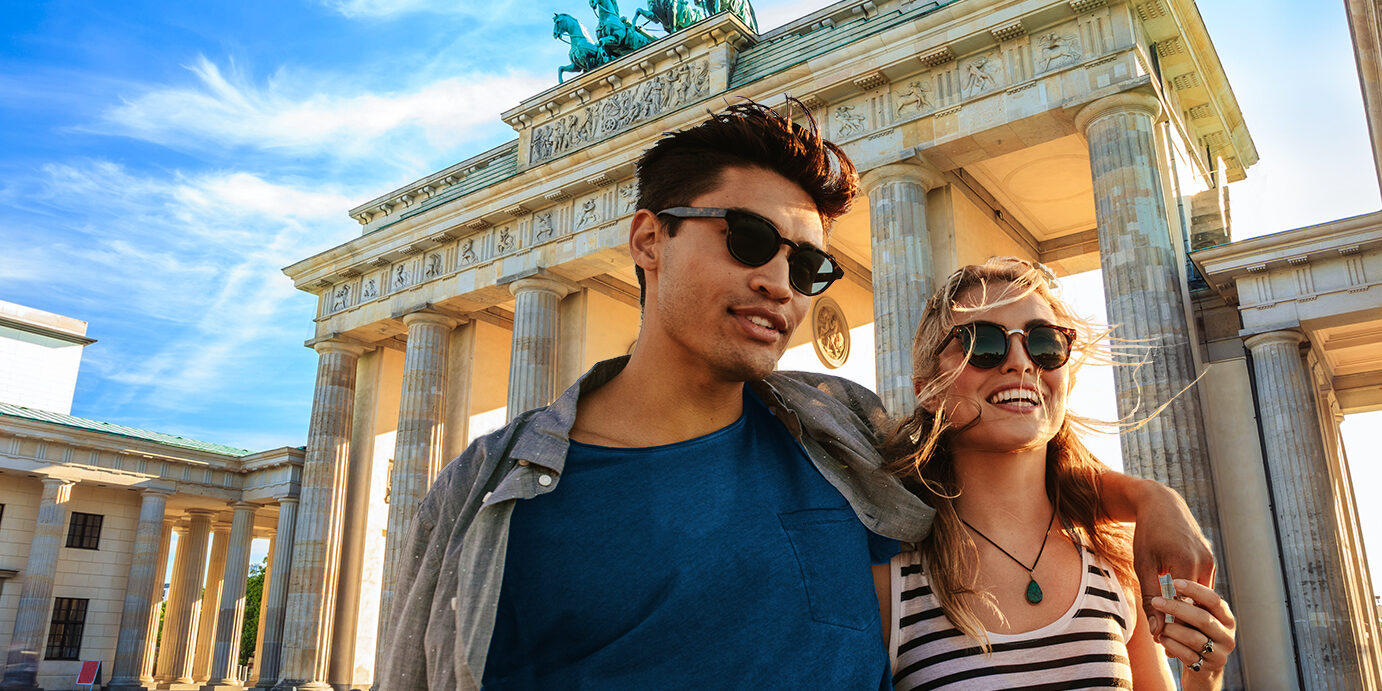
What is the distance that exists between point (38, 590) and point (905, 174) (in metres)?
27.9

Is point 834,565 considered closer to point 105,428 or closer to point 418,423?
point 418,423

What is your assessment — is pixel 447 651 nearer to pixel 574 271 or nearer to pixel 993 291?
pixel 993 291

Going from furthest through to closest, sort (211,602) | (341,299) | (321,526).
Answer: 1. (211,602)
2. (341,299)
3. (321,526)

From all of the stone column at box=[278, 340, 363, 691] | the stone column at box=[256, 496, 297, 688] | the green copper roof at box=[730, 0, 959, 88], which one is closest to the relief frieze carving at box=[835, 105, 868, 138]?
the green copper roof at box=[730, 0, 959, 88]

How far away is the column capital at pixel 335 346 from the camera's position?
29.7 m

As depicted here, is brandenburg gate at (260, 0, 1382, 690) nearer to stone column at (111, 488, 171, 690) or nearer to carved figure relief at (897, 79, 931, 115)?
carved figure relief at (897, 79, 931, 115)

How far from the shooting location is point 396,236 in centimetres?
2789

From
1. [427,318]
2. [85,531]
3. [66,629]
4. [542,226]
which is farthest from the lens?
[85,531]

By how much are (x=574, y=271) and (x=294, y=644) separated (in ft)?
42.4

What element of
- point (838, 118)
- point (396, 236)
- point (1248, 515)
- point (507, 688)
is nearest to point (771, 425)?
point (507, 688)

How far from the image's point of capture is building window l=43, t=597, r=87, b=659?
30.6 meters

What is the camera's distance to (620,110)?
947 inches

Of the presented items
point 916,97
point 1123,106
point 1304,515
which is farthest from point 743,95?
point 1304,515

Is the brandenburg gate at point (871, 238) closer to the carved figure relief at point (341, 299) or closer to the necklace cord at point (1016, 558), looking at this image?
the carved figure relief at point (341, 299)
